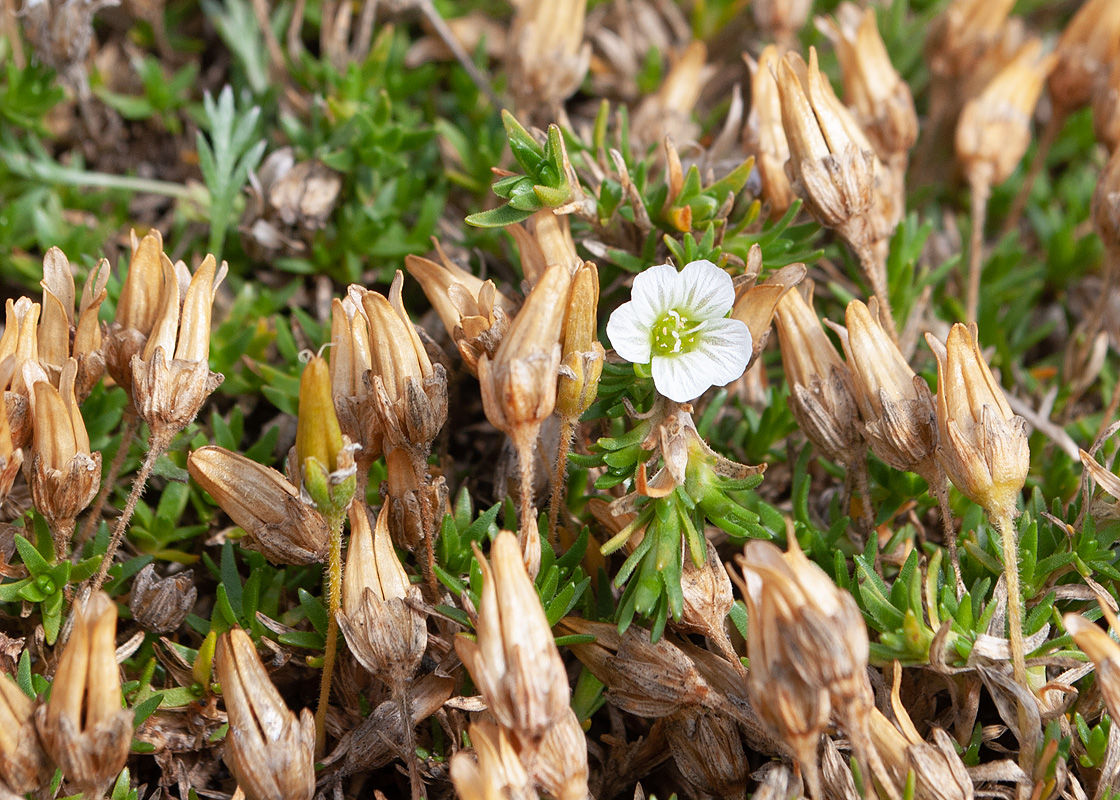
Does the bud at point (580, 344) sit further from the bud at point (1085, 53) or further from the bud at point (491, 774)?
the bud at point (1085, 53)

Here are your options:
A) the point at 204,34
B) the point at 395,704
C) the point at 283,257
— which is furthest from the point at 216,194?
the point at 395,704

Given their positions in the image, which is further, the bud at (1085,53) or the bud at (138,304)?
the bud at (1085,53)

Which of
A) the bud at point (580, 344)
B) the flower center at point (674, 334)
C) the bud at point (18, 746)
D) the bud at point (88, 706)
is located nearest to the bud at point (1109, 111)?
the flower center at point (674, 334)

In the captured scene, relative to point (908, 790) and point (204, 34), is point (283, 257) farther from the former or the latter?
point (908, 790)

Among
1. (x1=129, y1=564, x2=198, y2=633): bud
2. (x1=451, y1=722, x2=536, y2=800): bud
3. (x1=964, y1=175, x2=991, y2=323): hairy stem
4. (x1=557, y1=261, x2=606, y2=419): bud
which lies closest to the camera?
(x1=451, y1=722, x2=536, y2=800): bud

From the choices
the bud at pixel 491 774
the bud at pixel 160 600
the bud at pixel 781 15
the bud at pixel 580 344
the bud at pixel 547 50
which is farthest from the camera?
the bud at pixel 781 15

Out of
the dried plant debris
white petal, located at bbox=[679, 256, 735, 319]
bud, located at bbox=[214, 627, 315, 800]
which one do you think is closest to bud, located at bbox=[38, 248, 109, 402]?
the dried plant debris

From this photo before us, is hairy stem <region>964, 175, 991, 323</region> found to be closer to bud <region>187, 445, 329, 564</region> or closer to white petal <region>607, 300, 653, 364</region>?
white petal <region>607, 300, 653, 364</region>
